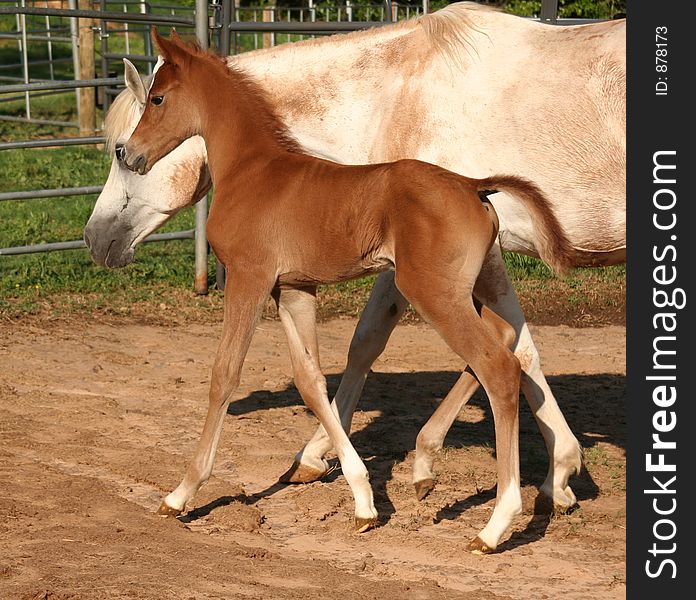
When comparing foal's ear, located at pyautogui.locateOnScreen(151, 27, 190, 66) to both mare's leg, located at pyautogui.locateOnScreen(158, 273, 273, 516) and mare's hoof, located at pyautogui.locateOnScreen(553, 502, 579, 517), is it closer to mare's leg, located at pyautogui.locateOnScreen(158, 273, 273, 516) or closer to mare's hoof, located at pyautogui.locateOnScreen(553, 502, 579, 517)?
mare's leg, located at pyautogui.locateOnScreen(158, 273, 273, 516)

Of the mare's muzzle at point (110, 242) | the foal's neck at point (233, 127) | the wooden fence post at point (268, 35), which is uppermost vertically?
the wooden fence post at point (268, 35)

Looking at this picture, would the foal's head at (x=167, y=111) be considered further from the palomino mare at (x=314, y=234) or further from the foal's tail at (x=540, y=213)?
the foal's tail at (x=540, y=213)

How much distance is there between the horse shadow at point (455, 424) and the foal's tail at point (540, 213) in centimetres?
110

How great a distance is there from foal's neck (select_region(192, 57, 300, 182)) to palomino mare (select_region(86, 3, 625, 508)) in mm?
370

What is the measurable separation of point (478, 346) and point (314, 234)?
29.4 inches

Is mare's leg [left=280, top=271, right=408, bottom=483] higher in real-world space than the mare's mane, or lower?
lower

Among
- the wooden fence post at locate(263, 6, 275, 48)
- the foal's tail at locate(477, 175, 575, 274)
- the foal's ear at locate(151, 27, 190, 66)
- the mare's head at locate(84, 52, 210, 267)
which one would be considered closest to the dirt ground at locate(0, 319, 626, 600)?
the mare's head at locate(84, 52, 210, 267)

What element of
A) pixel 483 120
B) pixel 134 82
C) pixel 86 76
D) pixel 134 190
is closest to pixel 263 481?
pixel 134 190

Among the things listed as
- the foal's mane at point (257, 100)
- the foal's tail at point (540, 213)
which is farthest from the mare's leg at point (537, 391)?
the foal's mane at point (257, 100)

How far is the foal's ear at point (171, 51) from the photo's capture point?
426cm

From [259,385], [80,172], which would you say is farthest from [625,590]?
[80,172]

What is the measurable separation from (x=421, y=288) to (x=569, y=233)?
3.80ft

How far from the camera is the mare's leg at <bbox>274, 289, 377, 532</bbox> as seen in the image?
4.14m

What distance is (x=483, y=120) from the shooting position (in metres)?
4.66
